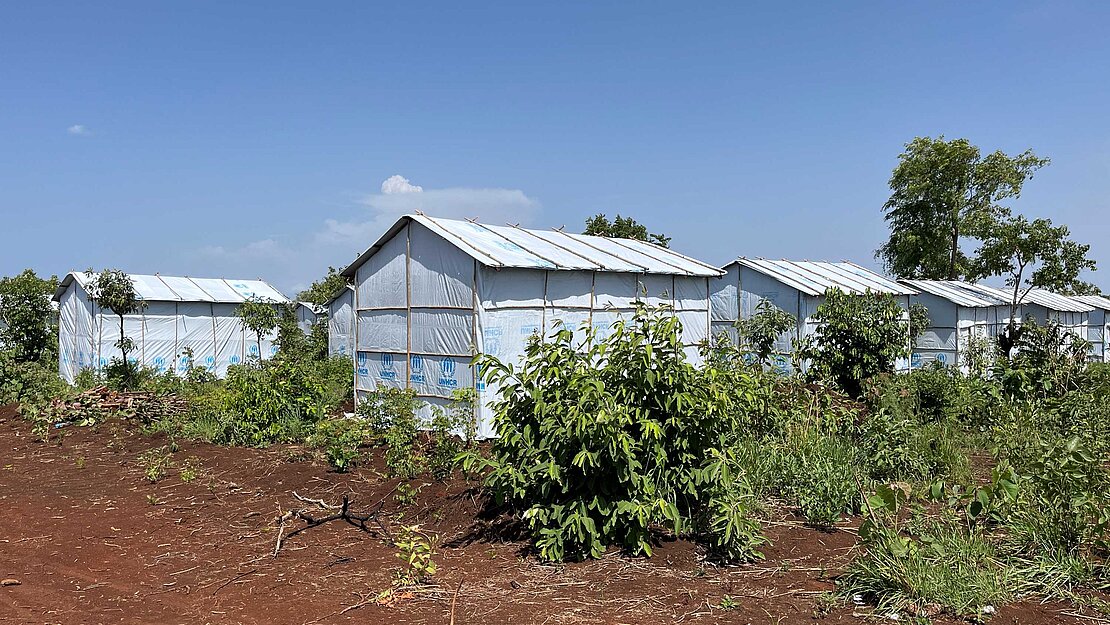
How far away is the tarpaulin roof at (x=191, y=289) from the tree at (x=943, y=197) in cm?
2513

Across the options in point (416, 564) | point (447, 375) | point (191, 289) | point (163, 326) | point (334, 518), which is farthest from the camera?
point (191, 289)

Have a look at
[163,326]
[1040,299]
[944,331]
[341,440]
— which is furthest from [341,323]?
[1040,299]

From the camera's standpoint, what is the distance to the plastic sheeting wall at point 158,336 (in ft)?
68.3

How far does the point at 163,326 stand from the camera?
2228cm

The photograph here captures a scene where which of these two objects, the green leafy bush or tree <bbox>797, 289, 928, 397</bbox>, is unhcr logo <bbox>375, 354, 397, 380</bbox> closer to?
tree <bbox>797, 289, 928, 397</bbox>

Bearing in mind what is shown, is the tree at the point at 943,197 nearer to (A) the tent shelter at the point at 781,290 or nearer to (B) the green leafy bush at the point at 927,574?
(A) the tent shelter at the point at 781,290

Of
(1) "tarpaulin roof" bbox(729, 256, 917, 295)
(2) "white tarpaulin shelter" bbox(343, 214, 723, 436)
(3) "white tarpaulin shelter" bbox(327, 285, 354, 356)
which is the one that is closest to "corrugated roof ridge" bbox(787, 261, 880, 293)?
(1) "tarpaulin roof" bbox(729, 256, 917, 295)

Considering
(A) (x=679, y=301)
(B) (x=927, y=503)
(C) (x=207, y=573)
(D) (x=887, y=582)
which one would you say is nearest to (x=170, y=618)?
(C) (x=207, y=573)

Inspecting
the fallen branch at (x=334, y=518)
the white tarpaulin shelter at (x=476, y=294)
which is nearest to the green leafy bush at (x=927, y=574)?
the fallen branch at (x=334, y=518)

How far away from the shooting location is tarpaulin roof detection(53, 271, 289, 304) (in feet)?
71.3

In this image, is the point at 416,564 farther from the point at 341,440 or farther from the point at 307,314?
the point at 307,314

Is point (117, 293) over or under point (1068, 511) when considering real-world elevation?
over

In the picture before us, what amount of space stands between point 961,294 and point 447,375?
19284 mm

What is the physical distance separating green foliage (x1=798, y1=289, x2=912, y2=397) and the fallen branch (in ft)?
23.4
